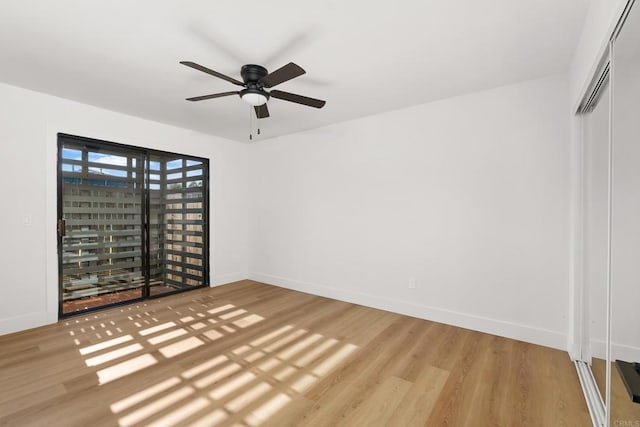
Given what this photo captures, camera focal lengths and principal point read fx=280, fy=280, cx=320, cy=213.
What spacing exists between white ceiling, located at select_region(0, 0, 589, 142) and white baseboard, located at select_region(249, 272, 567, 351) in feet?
7.92

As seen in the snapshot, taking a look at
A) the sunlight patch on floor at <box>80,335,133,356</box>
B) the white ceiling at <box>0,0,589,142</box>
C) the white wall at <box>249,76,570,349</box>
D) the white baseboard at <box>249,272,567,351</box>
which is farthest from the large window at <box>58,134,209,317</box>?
the white baseboard at <box>249,272,567,351</box>

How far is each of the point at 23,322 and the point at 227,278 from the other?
8.18ft

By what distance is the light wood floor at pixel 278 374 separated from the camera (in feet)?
5.74

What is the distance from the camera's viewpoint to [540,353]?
2.49 meters

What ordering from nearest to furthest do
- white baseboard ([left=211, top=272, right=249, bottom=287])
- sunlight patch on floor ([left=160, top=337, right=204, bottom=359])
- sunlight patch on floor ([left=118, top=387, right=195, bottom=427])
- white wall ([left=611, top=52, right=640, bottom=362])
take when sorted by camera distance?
white wall ([left=611, top=52, right=640, bottom=362]), sunlight patch on floor ([left=118, top=387, right=195, bottom=427]), sunlight patch on floor ([left=160, top=337, right=204, bottom=359]), white baseboard ([left=211, top=272, right=249, bottom=287])

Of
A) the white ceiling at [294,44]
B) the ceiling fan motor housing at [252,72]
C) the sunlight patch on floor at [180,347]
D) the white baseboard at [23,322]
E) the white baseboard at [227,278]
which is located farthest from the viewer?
the white baseboard at [227,278]

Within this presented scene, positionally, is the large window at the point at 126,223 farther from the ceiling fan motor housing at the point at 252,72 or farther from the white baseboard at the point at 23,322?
the ceiling fan motor housing at the point at 252,72

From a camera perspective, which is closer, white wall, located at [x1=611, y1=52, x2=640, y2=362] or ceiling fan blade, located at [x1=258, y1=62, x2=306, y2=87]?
white wall, located at [x1=611, y1=52, x2=640, y2=362]

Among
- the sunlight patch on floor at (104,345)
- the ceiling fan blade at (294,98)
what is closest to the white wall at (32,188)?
the sunlight patch on floor at (104,345)

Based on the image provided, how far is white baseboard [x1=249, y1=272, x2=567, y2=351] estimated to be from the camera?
8.63 feet

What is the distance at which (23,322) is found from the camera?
117 inches

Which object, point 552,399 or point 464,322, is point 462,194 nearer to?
point 464,322

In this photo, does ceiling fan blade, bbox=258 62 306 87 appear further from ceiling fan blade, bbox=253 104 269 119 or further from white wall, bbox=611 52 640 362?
white wall, bbox=611 52 640 362

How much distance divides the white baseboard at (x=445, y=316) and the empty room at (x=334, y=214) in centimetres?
2
